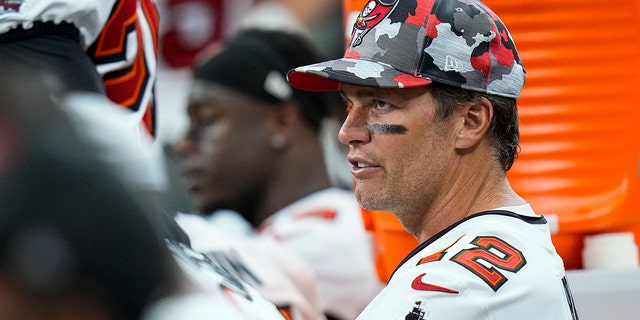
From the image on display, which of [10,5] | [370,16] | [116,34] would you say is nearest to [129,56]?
[116,34]

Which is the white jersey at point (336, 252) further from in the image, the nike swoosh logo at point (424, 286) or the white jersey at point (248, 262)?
the nike swoosh logo at point (424, 286)

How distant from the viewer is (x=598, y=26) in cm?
319

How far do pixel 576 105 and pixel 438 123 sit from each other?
2.96 feet

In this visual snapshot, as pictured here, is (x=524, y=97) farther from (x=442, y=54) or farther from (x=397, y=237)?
(x=442, y=54)

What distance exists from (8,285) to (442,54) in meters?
1.49

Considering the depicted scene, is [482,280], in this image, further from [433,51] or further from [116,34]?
[116,34]

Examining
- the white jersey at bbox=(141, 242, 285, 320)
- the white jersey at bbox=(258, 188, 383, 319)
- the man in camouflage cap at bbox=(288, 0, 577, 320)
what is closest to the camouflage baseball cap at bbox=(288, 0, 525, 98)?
the man in camouflage cap at bbox=(288, 0, 577, 320)

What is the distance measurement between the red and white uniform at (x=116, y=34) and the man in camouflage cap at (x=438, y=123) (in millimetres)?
599

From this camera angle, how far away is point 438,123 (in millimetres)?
2451

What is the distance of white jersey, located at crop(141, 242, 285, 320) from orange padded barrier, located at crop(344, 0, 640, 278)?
1306 millimetres

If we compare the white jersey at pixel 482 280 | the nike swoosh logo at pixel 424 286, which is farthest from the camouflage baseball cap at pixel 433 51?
the nike swoosh logo at pixel 424 286

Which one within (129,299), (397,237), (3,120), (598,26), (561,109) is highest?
(3,120)

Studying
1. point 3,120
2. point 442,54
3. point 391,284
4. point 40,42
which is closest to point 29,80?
point 3,120

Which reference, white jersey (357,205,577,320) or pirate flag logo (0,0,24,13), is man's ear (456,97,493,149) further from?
pirate flag logo (0,0,24,13)
